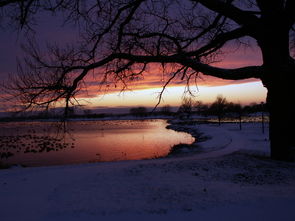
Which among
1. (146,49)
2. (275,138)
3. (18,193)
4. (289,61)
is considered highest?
(146,49)

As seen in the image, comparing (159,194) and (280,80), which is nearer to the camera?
(159,194)

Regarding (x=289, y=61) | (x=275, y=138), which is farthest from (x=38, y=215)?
(x=289, y=61)

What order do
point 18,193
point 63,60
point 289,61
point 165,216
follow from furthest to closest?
point 63,60, point 289,61, point 18,193, point 165,216

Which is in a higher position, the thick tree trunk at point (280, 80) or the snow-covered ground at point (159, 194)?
the thick tree trunk at point (280, 80)

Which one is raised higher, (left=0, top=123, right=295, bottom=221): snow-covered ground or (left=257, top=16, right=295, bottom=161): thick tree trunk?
(left=257, top=16, right=295, bottom=161): thick tree trunk

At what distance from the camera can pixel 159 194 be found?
17.3ft

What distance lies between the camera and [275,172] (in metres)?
6.89

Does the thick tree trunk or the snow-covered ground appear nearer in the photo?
the snow-covered ground

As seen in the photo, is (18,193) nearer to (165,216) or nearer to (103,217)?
(103,217)

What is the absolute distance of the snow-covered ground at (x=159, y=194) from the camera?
4434mm

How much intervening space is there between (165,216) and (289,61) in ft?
22.4

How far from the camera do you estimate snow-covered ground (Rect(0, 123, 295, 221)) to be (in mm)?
4434

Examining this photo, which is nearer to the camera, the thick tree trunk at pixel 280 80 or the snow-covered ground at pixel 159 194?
the snow-covered ground at pixel 159 194

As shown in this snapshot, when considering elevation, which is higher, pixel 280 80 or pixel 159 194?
pixel 280 80
